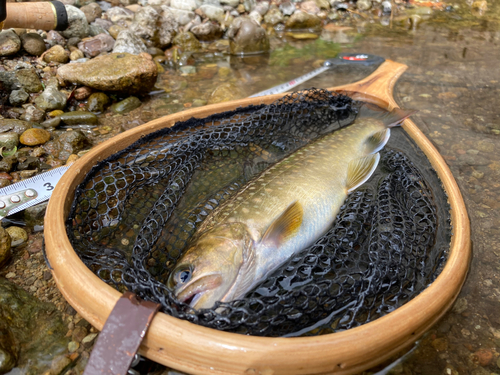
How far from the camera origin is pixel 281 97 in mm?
3777

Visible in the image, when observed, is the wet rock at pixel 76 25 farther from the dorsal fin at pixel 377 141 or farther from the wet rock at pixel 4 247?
the dorsal fin at pixel 377 141

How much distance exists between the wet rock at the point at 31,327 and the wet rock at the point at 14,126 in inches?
88.7

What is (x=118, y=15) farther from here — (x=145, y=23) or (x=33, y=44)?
(x=33, y=44)

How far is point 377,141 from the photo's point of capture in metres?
3.38

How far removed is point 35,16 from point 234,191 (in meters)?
4.02

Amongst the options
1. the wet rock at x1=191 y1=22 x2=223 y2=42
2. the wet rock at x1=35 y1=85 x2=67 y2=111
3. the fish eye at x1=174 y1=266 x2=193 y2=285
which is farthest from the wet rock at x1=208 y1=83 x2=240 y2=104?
the fish eye at x1=174 y1=266 x2=193 y2=285

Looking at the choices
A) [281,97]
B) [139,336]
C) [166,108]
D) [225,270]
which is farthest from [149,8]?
[139,336]

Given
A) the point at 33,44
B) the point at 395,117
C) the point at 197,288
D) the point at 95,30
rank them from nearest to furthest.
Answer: the point at 197,288
the point at 395,117
the point at 33,44
the point at 95,30

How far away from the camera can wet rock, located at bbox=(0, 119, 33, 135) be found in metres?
3.99

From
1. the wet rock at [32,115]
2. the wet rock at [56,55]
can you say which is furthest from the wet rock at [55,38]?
the wet rock at [32,115]

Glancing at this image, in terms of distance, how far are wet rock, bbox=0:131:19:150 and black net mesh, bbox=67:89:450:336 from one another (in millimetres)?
1837

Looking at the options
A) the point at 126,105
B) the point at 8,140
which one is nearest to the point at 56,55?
the point at 126,105

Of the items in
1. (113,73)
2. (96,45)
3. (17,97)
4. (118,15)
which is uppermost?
(118,15)

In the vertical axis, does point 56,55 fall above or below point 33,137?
above
